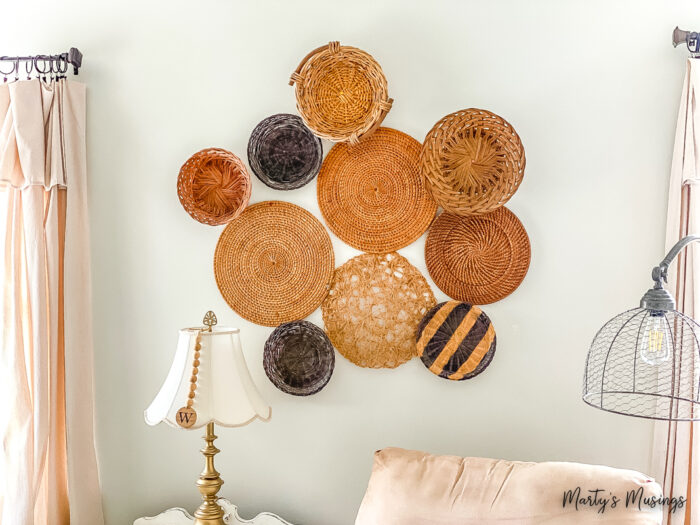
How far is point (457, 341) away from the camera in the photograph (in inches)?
78.4

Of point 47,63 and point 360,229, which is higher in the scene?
point 47,63

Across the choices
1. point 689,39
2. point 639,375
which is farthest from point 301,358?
point 689,39

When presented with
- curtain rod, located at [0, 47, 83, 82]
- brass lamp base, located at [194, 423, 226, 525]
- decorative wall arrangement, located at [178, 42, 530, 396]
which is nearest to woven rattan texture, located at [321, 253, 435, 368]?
decorative wall arrangement, located at [178, 42, 530, 396]

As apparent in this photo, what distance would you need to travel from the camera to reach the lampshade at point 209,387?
1755mm

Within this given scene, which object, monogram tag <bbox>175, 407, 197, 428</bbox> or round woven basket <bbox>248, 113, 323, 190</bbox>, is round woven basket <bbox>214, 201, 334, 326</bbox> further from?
monogram tag <bbox>175, 407, 197, 428</bbox>

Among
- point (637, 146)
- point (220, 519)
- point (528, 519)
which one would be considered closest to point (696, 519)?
point (528, 519)

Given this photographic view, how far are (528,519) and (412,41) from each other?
60.1 inches

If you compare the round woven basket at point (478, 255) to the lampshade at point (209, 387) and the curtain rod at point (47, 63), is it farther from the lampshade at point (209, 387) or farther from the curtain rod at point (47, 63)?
the curtain rod at point (47, 63)

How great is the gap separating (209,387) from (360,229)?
72 cm

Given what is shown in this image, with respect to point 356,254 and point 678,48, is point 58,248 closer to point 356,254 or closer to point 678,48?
point 356,254

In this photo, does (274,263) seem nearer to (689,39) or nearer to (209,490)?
(209,490)

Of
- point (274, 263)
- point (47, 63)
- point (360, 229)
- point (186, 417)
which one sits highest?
point (47, 63)

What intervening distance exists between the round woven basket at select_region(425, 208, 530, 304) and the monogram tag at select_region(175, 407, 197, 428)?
88cm

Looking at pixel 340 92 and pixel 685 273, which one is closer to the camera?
pixel 685 273
